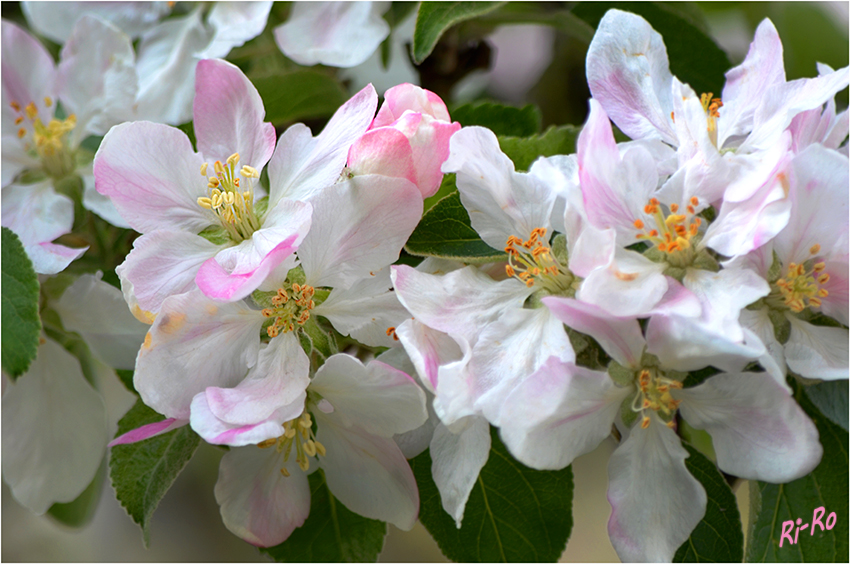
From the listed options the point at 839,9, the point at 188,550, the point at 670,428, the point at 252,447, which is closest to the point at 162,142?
the point at 252,447

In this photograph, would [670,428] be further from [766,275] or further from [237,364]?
[237,364]

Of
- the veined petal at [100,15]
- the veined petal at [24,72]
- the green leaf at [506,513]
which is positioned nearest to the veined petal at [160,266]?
the green leaf at [506,513]

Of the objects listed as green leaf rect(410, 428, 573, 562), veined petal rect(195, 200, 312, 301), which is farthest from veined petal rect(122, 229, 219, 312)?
green leaf rect(410, 428, 573, 562)

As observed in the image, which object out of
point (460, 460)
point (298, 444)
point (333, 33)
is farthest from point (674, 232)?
point (333, 33)

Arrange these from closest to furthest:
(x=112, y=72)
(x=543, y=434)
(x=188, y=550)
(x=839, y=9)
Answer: (x=543, y=434) → (x=112, y=72) → (x=839, y=9) → (x=188, y=550)

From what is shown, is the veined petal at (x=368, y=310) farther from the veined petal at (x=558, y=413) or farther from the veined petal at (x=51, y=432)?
the veined petal at (x=51, y=432)
